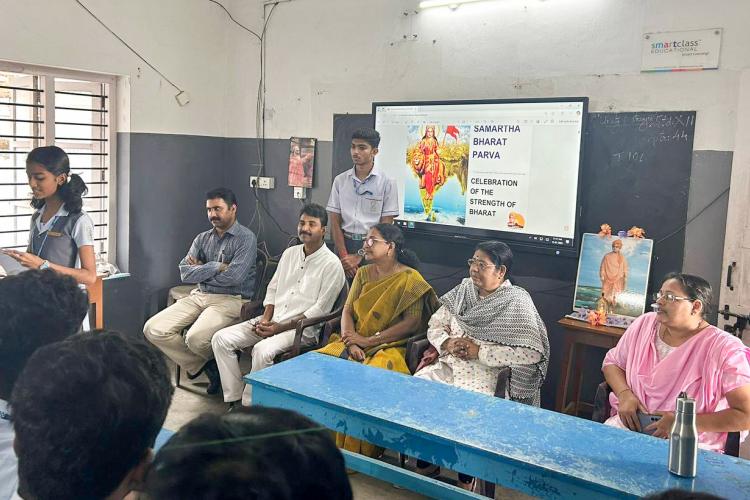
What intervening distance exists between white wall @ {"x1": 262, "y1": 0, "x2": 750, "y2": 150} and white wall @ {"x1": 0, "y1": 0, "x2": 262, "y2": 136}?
0.49m

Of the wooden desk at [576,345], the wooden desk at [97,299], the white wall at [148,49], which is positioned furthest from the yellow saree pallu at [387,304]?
the white wall at [148,49]

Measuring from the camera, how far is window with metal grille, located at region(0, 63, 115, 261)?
4.43 metres

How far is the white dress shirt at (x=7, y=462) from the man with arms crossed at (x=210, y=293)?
9.10 ft

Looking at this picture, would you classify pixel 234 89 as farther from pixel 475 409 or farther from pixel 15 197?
pixel 475 409

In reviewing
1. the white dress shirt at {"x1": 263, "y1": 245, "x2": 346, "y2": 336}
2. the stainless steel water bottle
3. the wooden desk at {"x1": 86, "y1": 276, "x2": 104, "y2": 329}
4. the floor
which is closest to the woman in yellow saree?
the white dress shirt at {"x1": 263, "y1": 245, "x2": 346, "y2": 336}

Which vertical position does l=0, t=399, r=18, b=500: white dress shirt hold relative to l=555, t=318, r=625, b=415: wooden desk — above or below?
above

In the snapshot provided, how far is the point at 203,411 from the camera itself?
3.05 m

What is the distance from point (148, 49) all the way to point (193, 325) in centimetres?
210

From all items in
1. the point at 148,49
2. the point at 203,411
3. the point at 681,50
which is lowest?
the point at 203,411

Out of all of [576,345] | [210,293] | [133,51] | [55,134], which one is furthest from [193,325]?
[576,345]

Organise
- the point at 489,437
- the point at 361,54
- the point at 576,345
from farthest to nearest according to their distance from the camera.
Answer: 1. the point at 361,54
2. the point at 576,345
3. the point at 489,437

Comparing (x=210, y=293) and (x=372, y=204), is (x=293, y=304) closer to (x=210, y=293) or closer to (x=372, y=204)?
(x=210, y=293)

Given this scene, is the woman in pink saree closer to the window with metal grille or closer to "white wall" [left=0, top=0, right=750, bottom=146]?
"white wall" [left=0, top=0, right=750, bottom=146]

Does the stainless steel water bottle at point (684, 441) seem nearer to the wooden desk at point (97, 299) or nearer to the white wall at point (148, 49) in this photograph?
the wooden desk at point (97, 299)
